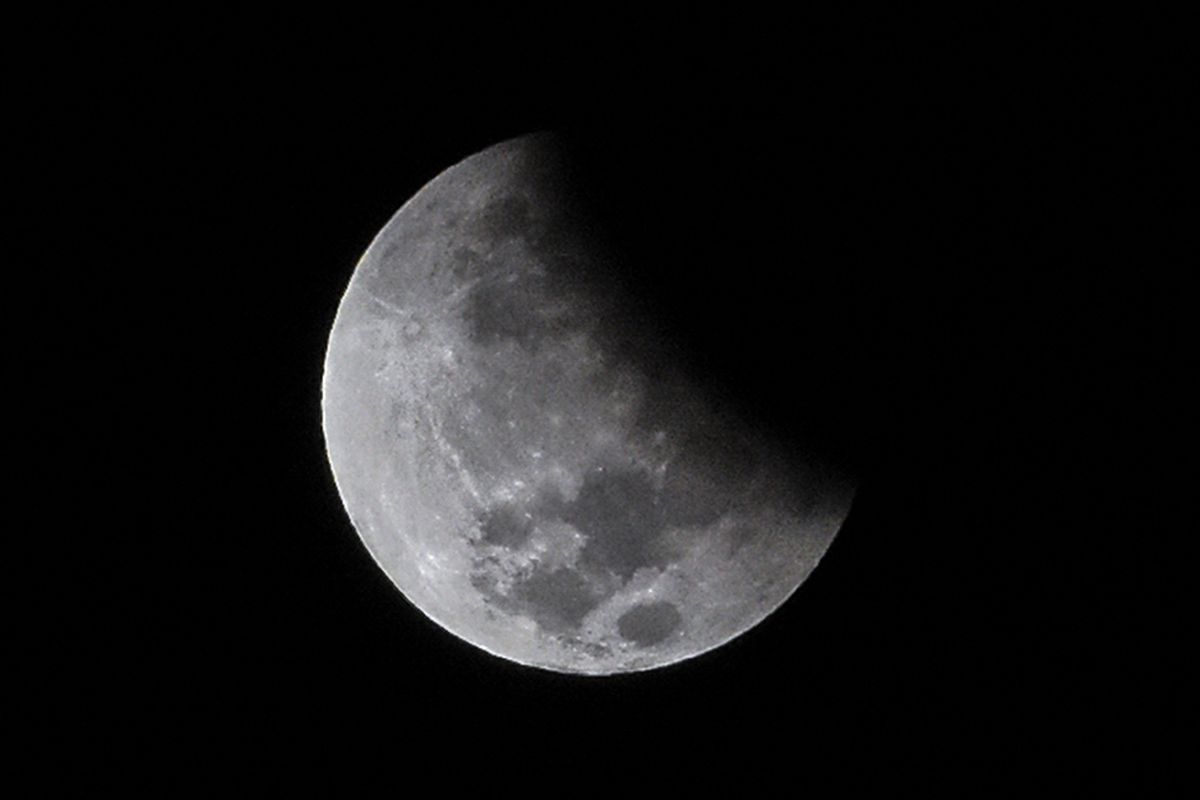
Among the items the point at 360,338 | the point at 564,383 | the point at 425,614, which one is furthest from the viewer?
the point at 425,614

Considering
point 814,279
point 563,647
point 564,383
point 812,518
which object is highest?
point 814,279

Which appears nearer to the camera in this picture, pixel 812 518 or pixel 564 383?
pixel 564 383

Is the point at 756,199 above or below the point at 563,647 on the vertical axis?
above

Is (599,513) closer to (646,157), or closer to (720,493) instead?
(720,493)

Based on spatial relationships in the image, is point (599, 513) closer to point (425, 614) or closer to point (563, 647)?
point (563, 647)

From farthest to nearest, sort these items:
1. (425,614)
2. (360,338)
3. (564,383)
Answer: (425,614), (360,338), (564,383)

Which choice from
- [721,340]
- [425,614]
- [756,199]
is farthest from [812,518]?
[425,614]

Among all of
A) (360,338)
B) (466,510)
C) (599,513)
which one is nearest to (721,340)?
(599,513)
